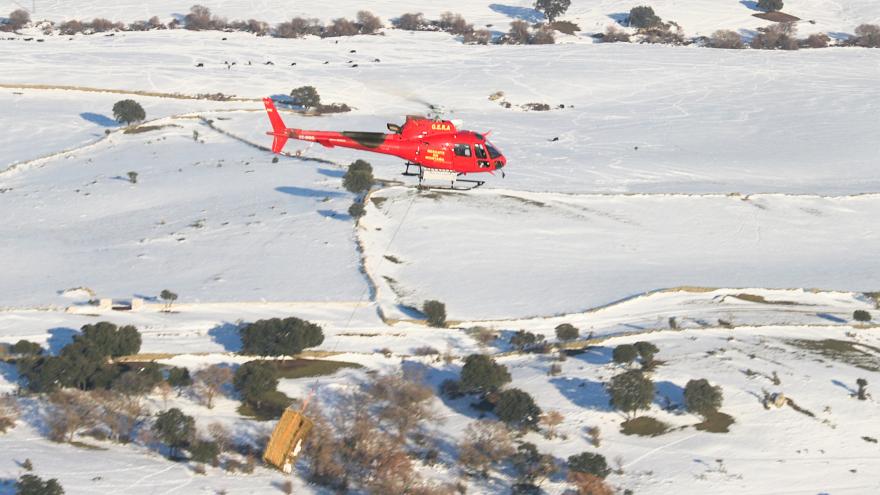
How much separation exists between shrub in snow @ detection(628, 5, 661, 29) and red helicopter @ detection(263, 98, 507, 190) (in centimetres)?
11239

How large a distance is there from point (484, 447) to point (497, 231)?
115 feet

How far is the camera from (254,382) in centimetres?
5156

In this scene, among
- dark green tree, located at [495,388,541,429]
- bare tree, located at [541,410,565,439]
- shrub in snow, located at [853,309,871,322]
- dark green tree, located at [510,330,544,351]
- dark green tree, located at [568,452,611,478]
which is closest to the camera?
dark green tree, located at [568,452,611,478]

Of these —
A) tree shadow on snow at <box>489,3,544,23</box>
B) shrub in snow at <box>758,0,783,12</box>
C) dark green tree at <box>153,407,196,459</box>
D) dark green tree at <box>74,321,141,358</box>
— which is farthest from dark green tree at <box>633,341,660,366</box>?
shrub in snow at <box>758,0,783,12</box>

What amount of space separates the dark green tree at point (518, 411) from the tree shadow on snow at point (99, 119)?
7394cm

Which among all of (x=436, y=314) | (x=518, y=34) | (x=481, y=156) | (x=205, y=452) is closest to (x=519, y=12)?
(x=518, y=34)

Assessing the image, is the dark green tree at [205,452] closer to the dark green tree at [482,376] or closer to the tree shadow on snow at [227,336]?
the tree shadow on snow at [227,336]

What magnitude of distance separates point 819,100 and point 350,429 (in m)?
94.2

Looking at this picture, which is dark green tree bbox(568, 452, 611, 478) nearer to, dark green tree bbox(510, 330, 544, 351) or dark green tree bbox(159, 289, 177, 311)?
dark green tree bbox(510, 330, 544, 351)

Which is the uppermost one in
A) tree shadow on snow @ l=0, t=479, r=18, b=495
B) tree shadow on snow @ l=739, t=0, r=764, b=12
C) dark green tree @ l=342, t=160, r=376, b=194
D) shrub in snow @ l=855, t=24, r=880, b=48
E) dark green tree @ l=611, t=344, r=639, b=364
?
tree shadow on snow @ l=739, t=0, r=764, b=12

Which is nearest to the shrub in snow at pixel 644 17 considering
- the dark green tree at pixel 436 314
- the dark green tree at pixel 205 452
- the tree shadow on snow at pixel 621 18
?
the tree shadow on snow at pixel 621 18

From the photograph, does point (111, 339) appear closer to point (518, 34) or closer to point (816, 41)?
point (518, 34)

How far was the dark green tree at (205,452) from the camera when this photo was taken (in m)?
Result: 46.4

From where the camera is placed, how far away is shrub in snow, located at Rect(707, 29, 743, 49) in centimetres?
15775
